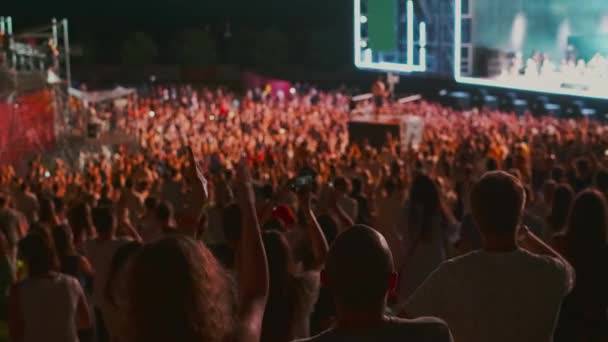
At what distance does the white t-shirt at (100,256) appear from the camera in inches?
213

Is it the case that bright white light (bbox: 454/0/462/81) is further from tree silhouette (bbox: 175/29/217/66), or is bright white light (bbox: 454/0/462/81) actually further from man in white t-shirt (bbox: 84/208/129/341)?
tree silhouette (bbox: 175/29/217/66)

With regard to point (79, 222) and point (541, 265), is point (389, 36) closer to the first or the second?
point (79, 222)

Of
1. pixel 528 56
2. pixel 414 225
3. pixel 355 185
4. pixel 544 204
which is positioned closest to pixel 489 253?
pixel 414 225

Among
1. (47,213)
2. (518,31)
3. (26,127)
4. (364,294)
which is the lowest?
(26,127)

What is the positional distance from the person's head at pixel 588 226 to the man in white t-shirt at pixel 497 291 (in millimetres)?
1084

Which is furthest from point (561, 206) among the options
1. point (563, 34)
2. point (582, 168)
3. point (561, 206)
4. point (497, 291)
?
point (563, 34)

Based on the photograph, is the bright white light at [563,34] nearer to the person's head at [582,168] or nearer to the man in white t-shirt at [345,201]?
the person's head at [582,168]

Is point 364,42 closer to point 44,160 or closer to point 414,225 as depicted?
point 44,160

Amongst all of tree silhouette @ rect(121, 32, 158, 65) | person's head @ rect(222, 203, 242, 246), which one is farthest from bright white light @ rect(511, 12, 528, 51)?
tree silhouette @ rect(121, 32, 158, 65)

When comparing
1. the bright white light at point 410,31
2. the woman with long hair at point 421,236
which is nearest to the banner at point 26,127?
the bright white light at point 410,31

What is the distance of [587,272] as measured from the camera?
4305mm

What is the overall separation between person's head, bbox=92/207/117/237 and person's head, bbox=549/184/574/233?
2.63 meters

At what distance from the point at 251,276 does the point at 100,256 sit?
3042 mm

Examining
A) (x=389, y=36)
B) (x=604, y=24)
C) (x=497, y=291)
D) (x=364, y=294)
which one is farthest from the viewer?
(x=389, y=36)
